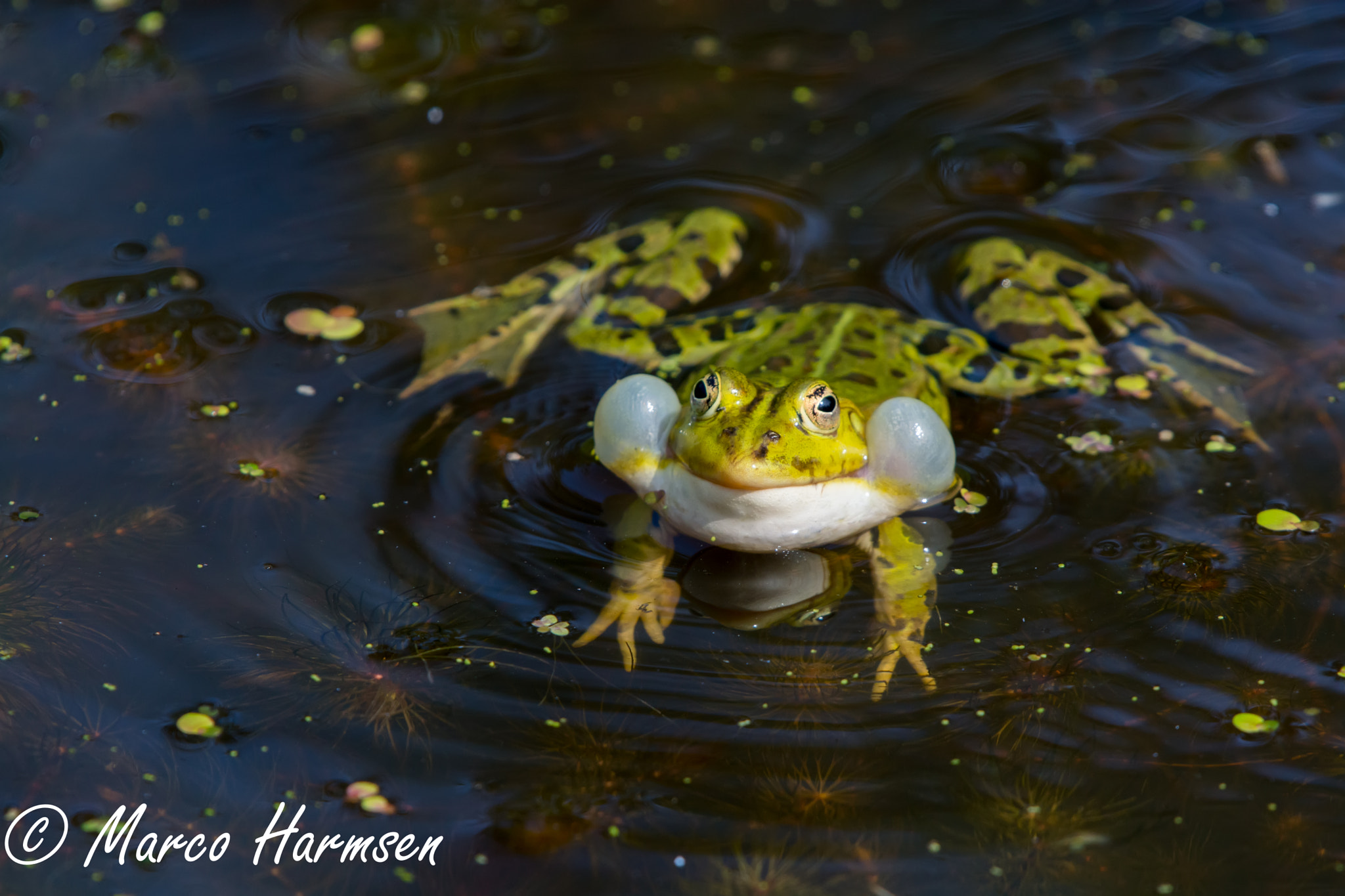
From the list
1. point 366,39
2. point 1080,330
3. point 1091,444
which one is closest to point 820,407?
point 1091,444

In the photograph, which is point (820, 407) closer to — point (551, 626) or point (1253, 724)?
point (551, 626)

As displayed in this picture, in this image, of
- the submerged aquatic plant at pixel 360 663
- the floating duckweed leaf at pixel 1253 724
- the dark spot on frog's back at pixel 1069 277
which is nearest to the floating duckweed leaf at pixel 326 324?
the submerged aquatic plant at pixel 360 663

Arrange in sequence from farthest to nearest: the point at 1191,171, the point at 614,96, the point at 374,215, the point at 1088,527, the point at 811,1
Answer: the point at 811,1 < the point at 614,96 < the point at 1191,171 < the point at 374,215 < the point at 1088,527

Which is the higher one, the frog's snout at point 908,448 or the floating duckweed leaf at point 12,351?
the frog's snout at point 908,448

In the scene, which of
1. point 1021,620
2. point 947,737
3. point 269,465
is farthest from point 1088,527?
point 269,465

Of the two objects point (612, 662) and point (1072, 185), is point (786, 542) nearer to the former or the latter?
point (612, 662)

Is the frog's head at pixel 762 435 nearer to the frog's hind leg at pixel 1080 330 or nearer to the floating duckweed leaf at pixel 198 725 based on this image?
the frog's hind leg at pixel 1080 330
